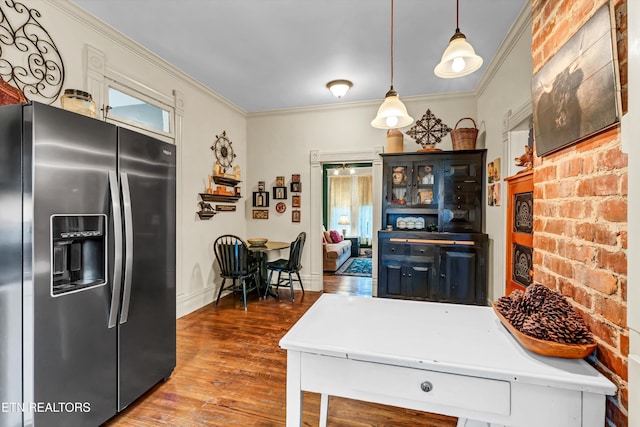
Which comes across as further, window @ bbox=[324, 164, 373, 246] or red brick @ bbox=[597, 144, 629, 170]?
window @ bbox=[324, 164, 373, 246]

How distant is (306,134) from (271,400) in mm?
3798

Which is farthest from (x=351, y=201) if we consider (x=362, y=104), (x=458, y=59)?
(x=458, y=59)

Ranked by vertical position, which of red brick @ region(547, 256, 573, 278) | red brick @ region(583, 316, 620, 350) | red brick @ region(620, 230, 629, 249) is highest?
red brick @ region(620, 230, 629, 249)

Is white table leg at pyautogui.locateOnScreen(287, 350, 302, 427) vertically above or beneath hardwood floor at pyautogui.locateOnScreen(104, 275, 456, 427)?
above

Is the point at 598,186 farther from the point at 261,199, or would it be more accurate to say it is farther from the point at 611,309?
the point at 261,199

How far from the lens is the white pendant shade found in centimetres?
144

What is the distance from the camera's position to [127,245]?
183 centimetres

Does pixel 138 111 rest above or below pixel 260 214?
above

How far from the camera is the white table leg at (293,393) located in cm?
105

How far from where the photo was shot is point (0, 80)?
6.31 ft

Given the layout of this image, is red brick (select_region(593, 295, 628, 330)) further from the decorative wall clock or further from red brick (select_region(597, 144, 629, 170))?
the decorative wall clock

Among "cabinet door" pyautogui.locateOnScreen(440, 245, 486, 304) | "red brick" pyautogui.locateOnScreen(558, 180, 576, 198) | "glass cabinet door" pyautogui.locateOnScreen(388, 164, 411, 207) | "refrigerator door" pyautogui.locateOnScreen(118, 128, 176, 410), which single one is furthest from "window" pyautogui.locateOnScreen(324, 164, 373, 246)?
"red brick" pyautogui.locateOnScreen(558, 180, 576, 198)

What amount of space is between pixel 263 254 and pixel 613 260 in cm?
412

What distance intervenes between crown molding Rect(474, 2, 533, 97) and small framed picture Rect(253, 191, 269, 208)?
3.48 m
